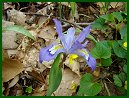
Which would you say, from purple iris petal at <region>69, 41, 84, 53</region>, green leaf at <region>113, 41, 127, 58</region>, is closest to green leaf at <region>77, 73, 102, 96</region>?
green leaf at <region>113, 41, 127, 58</region>

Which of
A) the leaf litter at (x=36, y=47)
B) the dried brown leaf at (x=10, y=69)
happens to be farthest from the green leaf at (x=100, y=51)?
the dried brown leaf at (x=10, y=69)

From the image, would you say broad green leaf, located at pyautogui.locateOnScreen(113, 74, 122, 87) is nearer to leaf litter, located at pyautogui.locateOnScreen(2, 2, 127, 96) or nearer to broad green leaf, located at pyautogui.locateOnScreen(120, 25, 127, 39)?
leaf litter, located at pyautogui.locateOnScreen(2, 2, 127, 96)

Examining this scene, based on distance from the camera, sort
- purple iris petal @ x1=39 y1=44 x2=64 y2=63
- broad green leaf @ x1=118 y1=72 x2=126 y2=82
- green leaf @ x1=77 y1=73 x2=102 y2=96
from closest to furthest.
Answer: purple iris petal @ x1=39 y1=44 x2=64 y2=63 → green leaf @ x1=77 y1=73 x2=102 y2=96 → broad green leaf @ x1=118 y1=72 x2=126 y2=82

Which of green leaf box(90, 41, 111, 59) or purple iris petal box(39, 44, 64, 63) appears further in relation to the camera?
green leaf box(90, 41, 111, 59)

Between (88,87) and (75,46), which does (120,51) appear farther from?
(75,46)

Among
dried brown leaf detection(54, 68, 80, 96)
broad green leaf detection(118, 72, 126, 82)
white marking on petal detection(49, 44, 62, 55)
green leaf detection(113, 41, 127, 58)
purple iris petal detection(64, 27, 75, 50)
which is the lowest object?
dried brown leaf detection(54, 68, 80, 96)

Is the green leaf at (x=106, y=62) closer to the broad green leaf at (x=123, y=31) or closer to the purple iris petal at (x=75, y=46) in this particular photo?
the broad green leaf at (x=123, y=31)
